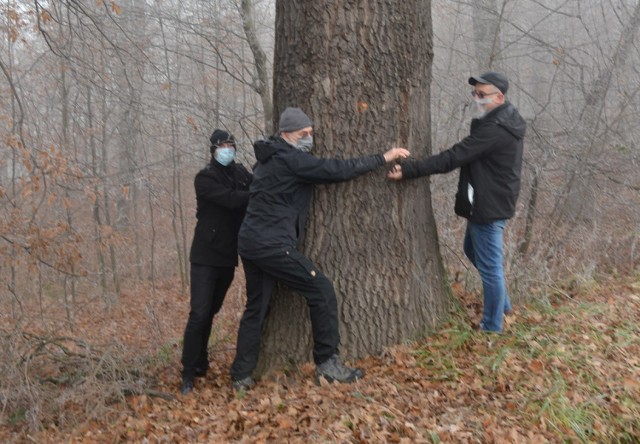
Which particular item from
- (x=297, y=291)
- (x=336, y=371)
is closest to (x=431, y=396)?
(x=336, y=371)

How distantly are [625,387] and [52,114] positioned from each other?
50.6 feet

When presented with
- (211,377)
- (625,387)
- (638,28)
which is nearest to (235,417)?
(211,377)

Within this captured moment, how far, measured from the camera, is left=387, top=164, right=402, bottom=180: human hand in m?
4.70

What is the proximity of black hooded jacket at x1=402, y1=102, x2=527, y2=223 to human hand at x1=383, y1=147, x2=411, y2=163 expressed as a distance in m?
0.08

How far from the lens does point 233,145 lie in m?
5.27

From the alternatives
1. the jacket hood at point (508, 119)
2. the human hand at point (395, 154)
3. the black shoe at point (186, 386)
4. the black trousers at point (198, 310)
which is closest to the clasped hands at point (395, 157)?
the human hand at point (395, 154)

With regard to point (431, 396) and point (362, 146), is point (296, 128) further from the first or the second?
point (431, 396)

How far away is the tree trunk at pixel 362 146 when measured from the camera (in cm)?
459

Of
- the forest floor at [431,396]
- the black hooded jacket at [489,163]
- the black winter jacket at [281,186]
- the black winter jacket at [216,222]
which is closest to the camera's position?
the forest floor at [431,396]

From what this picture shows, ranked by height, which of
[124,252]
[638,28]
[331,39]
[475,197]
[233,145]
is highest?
[638,28]

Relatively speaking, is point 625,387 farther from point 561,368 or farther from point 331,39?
point 331,39

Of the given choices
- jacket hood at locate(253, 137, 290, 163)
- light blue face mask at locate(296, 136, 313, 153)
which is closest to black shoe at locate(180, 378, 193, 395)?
jacket hood at locate(253, 137, 290, 163)

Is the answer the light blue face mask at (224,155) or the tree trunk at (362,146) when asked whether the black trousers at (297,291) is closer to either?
the tree trunk at (362,146)

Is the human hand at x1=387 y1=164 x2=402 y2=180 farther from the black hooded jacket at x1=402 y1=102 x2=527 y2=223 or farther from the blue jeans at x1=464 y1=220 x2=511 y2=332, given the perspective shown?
the blue jeans at x1=464 y1=220 x2=511 y2=332
